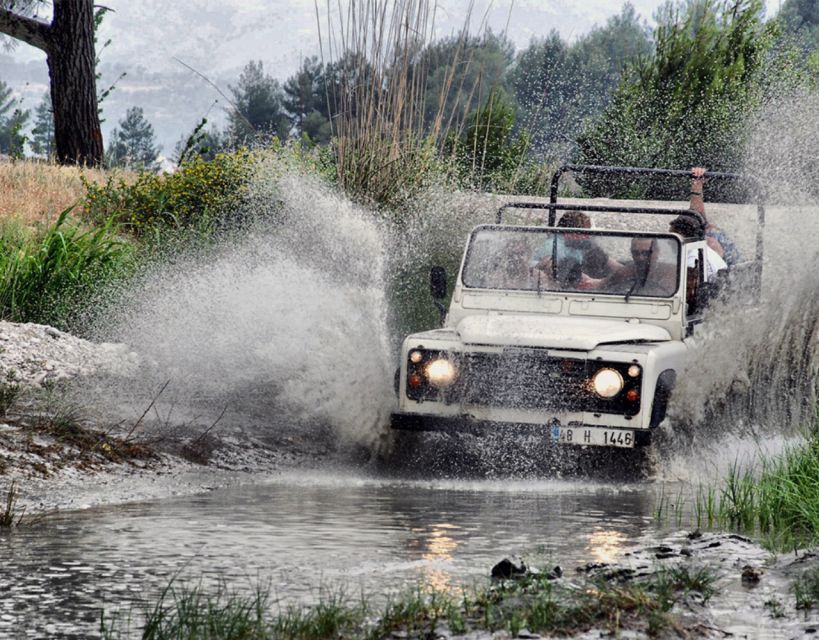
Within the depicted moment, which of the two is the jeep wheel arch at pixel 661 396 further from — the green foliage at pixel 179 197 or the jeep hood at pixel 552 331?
the green foliage at pixel 179 197

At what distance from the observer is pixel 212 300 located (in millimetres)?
12719

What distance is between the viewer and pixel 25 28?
26.9 metres

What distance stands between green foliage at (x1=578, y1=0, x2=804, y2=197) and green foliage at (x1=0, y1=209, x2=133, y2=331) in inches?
711

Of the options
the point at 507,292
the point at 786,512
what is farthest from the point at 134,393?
the point at 786,512

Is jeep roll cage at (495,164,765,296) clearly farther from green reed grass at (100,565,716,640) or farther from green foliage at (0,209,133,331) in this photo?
green reed grass at (100,565,716,640)

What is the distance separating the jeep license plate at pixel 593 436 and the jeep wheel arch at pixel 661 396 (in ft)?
0.56

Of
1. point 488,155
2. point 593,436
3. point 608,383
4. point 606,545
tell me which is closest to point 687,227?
point 608,383

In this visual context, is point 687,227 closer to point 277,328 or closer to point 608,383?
point 608,383

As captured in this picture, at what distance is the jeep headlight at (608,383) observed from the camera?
905cm

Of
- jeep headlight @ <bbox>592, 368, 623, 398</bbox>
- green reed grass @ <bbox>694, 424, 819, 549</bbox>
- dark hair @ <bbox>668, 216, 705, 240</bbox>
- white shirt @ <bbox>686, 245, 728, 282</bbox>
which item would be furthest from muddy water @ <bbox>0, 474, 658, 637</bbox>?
dark hair @ <bbox>668, 216, 705, 240</bbox>

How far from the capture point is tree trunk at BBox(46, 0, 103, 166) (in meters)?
26.0

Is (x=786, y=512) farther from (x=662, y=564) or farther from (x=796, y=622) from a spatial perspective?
(x=796, y=622)

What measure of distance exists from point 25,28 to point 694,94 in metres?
14.2

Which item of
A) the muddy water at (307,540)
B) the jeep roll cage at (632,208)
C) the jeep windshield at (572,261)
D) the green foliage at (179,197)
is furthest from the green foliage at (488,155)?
the muddy water at (307,540)
